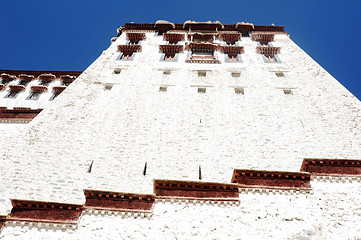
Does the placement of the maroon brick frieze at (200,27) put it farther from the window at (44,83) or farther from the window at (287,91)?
the window at (287,91)

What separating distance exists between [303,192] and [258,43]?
1566cm

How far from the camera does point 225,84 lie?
14.7 metres

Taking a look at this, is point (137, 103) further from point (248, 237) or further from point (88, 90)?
point (248, 237)

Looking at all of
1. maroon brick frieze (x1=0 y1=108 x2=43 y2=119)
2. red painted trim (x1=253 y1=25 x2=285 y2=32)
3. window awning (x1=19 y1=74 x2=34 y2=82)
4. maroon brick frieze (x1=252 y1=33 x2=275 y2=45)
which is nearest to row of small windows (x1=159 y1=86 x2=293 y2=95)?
maroon brick frieze (x1=0 y1=108 x2=43 y2=119)

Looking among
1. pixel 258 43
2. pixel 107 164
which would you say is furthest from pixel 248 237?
pixel 258 43

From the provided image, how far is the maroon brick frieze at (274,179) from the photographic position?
6754 mm

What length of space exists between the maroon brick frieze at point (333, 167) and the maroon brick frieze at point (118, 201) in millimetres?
4165

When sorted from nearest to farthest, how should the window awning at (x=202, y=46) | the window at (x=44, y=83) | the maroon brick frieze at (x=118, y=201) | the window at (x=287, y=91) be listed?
1. the maroon brick frieze at (x=118, y=201)
2. the window at (x=287, y=91)
3. the window awning at (x=202, y=46)
4. the window at (x=44, y=83)

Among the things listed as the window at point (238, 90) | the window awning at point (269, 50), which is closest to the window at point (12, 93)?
the window at point (238, 90)

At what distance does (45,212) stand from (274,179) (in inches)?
212

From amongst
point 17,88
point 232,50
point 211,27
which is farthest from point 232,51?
point 17,88

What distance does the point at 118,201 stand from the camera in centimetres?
640

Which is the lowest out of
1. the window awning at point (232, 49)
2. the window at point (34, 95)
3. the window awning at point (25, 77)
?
the window at point (34, 95)

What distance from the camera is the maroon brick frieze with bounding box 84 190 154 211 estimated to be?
6.29 metres
